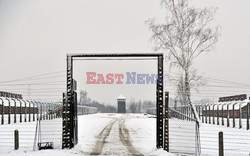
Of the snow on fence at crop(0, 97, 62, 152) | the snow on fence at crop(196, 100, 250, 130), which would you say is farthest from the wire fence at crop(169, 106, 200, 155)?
the snow on fence at crop(0, 97, 62, 152)

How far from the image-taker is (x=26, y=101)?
76.5 ft

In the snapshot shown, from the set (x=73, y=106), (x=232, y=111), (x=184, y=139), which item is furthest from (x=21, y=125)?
(x=232, y=111)

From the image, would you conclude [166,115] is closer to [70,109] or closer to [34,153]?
[70,109]

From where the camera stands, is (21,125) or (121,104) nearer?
(21,125)

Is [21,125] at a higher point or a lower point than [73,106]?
lower

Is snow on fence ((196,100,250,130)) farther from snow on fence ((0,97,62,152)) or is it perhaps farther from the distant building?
the distant building

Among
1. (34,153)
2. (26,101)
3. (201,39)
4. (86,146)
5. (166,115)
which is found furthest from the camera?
(201,39)

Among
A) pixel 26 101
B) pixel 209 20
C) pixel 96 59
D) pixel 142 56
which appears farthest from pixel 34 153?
pixel 209 20

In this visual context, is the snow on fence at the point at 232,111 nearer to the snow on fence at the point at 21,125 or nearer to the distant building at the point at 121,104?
the snow on fence at the point at 21,125

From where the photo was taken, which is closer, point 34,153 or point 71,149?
point 34,153

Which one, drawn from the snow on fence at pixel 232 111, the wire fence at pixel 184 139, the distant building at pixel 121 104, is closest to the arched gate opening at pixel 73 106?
the wire fence at pixel 184 139

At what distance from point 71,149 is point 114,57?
3.81 m

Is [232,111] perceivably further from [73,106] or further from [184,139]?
[73,106]

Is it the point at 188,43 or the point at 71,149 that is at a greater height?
the point at 188,43
